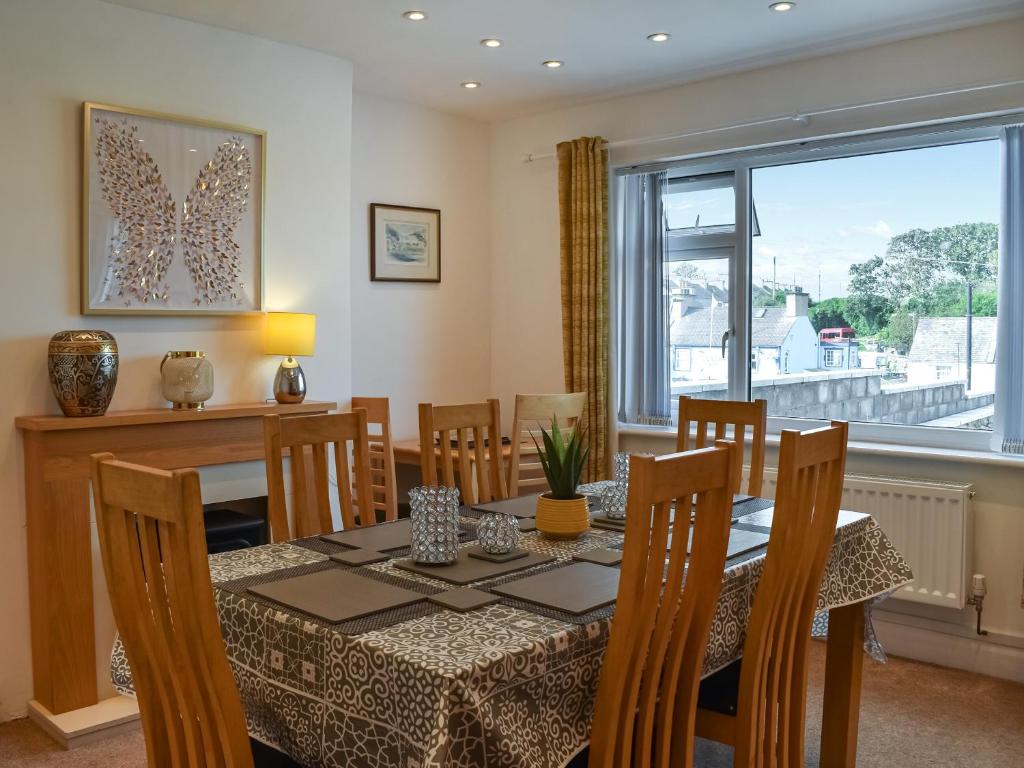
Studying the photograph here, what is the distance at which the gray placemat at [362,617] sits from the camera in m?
1.62

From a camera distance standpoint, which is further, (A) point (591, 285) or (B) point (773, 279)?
(A) point (591, 285)

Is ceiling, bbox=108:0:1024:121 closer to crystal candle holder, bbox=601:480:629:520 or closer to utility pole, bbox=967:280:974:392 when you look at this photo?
utility pole, bbox=967:280:974:392

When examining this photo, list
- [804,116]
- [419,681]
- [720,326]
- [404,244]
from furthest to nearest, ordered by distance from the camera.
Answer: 1. [404,244]
2. [720,326]
3. [804,116]
4. [419,681]

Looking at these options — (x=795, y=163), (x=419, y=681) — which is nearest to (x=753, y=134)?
(x=795, y=163)

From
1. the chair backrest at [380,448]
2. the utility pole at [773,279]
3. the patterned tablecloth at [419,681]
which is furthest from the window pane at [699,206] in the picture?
the patterned tablecloth at [419,681]

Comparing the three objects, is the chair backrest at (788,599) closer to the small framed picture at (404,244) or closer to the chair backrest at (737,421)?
the chair backrest at (737,421)

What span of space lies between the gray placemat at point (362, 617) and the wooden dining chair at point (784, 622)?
0.72 metres

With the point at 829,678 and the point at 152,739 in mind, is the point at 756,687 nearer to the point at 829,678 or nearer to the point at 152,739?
the point at 829,678

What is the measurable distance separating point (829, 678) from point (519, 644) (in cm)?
151

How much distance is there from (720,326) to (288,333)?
6.91 feet

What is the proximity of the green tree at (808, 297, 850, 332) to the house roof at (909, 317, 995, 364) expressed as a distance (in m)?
0.33

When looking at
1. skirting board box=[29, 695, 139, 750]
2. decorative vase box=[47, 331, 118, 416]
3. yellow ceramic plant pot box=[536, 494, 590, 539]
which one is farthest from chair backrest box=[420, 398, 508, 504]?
skirting board box=[29, 695, 139, 750]

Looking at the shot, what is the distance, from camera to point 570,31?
3740 millimetres

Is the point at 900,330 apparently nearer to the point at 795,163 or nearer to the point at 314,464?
the point at 795,163
